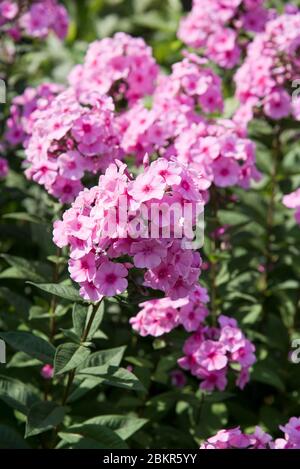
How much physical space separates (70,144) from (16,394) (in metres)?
1.01

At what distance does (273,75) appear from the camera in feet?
13.4

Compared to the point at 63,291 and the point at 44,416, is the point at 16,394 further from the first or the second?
the point at 63,291

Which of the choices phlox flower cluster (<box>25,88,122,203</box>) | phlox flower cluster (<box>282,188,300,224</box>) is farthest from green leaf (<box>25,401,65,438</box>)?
phlox flower cluster (<box>282,188,300,224</box>)

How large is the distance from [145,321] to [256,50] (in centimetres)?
171

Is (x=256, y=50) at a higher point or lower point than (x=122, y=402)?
higher

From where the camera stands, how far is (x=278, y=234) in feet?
14.2

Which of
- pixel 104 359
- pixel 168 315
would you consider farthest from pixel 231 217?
pixel 104 359

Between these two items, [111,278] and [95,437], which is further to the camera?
[95,437]

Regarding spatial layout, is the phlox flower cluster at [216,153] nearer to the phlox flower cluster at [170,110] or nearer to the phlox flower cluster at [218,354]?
the phlox flower cluster at [170,110]

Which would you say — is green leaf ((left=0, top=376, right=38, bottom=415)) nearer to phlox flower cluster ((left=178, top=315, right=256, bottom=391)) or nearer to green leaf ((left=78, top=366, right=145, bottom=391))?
green leaf ((left=78, top=366, right=145, bottom=391))

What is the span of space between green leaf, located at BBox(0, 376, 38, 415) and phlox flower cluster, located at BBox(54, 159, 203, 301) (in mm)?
706

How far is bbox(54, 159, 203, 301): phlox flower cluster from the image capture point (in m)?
2.44
